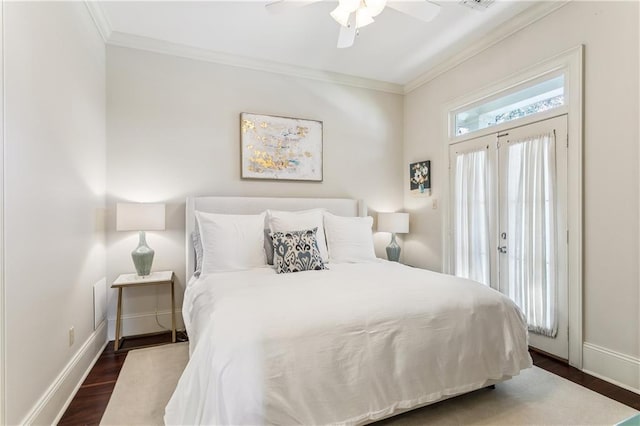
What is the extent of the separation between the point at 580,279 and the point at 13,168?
11.9 ft

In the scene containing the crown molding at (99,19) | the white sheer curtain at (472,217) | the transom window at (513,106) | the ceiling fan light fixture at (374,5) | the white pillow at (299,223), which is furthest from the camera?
the white sheer curtain at (472,217)

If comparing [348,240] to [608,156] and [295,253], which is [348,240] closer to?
[295,253]

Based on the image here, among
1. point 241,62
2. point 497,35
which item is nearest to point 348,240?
point 241,62

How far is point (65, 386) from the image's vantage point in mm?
1987

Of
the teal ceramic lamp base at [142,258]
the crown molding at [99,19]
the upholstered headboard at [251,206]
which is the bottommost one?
the teal ceramic lamp base at [142,258]

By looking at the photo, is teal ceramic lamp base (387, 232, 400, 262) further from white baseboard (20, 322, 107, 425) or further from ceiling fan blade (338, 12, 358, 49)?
white baseboard (20, 322, 107, 425)

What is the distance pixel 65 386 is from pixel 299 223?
2.03 meters

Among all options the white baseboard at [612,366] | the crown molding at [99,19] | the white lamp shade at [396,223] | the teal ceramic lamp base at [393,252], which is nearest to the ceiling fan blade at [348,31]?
the crown molding at [99,19]

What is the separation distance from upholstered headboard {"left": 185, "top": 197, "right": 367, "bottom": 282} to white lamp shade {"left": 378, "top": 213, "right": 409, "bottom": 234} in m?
0.29

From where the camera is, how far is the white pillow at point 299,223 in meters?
3.00

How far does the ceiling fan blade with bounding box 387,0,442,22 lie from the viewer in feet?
6.75

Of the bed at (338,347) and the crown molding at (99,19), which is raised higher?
the crown molding at (99,19)

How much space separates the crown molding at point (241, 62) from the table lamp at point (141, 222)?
164 cm

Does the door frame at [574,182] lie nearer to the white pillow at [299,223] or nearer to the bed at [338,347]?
the bed at [338,347]
